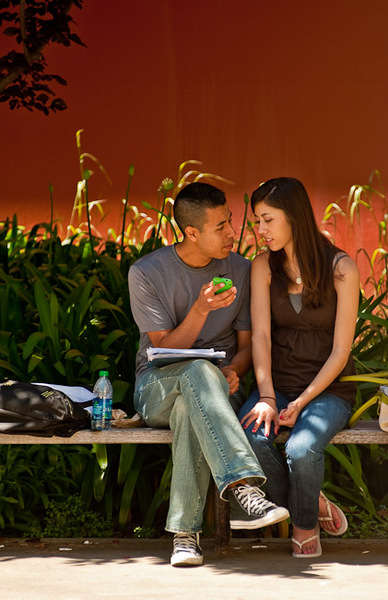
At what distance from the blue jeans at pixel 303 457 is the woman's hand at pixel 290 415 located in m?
0.02

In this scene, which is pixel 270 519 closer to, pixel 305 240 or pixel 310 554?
pixel 310 554

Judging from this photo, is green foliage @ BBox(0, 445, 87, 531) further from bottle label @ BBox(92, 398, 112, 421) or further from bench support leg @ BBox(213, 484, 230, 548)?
bench support leg @ BBox(213, 484, 230, 548)

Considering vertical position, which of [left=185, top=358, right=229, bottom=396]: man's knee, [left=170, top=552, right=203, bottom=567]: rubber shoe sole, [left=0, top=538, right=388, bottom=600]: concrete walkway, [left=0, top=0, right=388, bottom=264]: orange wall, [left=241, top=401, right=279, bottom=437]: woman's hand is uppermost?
[left=0, top=0, right=388, bottom=264]: orange wall

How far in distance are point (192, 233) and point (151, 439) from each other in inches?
36.0

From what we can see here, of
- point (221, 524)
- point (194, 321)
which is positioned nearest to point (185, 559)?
point (221, 524)

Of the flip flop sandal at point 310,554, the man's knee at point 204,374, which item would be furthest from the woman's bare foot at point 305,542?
the man's knee at point 204,374

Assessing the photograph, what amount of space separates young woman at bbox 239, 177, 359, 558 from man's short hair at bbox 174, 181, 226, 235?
0.22 m

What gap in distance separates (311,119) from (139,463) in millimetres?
3479

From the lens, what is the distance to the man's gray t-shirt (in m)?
4.20

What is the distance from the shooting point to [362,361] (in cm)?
459

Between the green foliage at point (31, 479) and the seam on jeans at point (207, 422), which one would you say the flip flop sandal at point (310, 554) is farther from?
the green foliage at point (31, 479)

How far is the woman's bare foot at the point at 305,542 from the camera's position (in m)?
3.80

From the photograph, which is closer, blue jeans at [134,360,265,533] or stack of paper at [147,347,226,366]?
blue jeans at [134,360,265,533]

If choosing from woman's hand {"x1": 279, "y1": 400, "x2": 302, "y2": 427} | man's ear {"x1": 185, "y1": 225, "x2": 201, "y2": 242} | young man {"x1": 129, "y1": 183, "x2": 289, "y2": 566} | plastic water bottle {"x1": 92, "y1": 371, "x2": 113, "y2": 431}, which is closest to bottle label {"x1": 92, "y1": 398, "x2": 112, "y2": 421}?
plastic water bottle {"x1": 92, "y1": 371, "x2": 113, "y2": 431}
